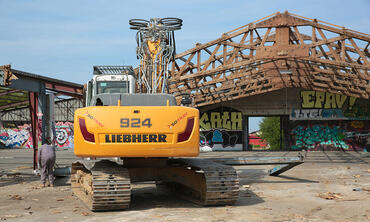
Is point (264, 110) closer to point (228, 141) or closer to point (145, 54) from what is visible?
point (228, 141)

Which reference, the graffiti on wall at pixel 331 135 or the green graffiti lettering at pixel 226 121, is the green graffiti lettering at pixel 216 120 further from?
the graffiti on wall at pixel 331 135

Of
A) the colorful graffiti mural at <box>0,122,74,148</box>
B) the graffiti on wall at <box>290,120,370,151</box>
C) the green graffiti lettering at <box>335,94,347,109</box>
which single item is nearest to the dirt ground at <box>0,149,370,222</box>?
the green graffiti lettering at <box>335,94,347,109</box>

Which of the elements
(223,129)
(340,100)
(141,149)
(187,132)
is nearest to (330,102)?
(340,100)

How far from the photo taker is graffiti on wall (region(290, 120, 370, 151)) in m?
40.3

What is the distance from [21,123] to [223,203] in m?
47.6

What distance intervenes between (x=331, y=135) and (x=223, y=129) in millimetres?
10597

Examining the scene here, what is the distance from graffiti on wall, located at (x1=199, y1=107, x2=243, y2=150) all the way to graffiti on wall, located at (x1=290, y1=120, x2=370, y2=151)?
5.46 metres

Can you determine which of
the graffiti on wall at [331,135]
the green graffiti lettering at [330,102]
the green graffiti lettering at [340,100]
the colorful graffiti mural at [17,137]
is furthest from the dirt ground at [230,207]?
the colorful graffiti mural at [17,137]

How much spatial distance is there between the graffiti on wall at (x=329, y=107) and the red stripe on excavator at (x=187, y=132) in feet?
110

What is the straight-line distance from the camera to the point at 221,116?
42219 millimetres

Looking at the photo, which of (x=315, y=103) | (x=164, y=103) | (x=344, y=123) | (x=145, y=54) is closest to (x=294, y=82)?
(x=315, y=103)

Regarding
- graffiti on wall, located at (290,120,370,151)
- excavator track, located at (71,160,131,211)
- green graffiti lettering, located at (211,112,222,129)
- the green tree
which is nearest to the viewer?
excavator track, located at (71,160,131,211)

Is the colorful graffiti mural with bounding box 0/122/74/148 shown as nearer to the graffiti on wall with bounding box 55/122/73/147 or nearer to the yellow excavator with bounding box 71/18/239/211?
the graffiti on wall with bounding box 55/122/73/147

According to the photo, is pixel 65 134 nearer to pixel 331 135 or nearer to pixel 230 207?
pixel 331 135
